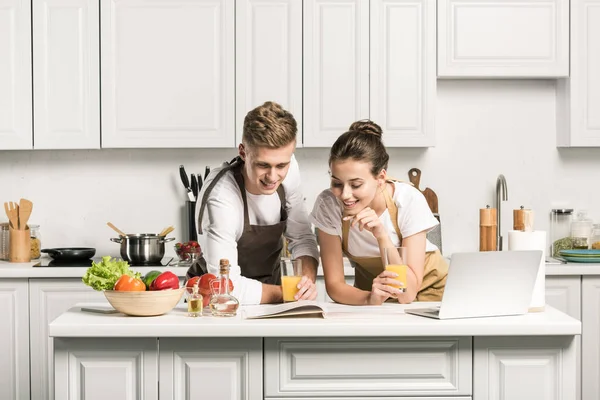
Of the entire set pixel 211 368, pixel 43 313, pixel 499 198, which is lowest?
pixel 43 313

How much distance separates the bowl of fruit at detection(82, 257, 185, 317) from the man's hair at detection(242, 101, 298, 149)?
0.51 metres

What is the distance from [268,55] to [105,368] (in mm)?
2316

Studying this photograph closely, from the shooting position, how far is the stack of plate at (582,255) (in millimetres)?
4258

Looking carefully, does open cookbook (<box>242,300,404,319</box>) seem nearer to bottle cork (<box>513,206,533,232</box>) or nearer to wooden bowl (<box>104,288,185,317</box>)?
wooden bowl (<box>104,288,185,317</box>)

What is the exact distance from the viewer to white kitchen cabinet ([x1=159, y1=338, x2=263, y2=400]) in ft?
7.85

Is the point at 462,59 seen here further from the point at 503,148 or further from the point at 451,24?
the point at 503,148

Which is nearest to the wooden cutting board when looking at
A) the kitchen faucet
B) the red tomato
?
the kitchen faucet

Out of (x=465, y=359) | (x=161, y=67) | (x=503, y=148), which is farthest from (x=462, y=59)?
(x=465, y=359)

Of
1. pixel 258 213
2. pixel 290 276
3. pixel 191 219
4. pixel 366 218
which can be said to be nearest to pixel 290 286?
pixel 290 276

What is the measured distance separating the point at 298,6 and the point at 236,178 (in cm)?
171

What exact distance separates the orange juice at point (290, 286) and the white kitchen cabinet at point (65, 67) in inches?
81.1

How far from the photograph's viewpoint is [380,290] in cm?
260

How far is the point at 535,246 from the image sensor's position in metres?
2.55

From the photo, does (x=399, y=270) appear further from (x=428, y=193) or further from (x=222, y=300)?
(x=428, y=193)
